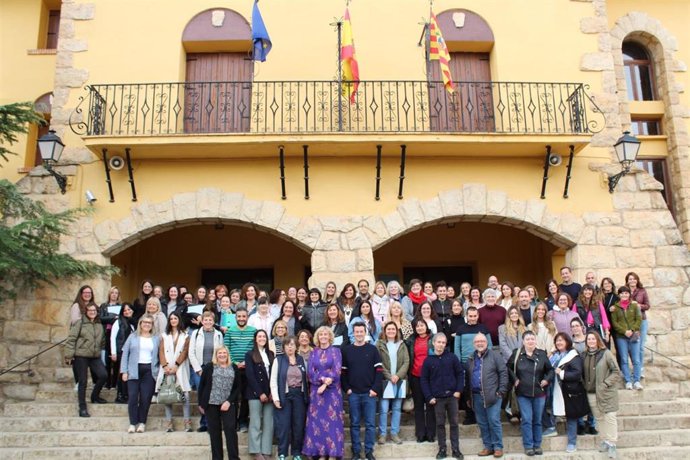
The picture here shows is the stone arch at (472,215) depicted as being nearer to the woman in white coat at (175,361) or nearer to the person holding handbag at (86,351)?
the woman in white coat at (175,361)

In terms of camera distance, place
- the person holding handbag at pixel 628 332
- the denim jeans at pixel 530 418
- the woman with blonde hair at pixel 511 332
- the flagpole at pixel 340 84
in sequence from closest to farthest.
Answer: the denim jeans at pixel 530 418 < the woman with blonde hair at pixel 511 332 < the person holding handbag at pixel 628 332 < the flagpole at pixel 340 84

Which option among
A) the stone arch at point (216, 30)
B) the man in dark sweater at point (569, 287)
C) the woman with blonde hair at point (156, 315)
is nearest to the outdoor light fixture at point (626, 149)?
the man in dark sweater at point (569, 287)

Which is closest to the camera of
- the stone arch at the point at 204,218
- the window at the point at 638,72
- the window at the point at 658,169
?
the stone arch at the point at 204,218

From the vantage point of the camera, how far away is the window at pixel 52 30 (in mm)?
12203

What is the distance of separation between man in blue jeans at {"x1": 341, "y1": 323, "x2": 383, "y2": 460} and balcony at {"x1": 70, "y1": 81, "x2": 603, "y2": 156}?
3904 mm

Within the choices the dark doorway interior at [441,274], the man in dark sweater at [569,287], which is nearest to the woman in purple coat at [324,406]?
the man in dark sweater at [569,287]

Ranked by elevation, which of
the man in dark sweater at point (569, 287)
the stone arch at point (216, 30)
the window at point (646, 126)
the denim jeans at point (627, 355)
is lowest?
the denim jeans at point (627, 355)

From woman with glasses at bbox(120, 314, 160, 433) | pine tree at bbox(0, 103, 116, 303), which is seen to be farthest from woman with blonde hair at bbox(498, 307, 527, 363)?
pine tree at bbox(0, 103, 116, 303)

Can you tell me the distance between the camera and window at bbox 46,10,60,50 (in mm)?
12203

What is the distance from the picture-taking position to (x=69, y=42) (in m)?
10.1

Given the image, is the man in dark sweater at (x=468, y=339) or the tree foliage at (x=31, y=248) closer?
the man in dark sweater at (x=468, y=339)

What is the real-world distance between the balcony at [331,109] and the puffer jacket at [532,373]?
3.73 m

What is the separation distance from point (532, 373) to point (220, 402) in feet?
11.0

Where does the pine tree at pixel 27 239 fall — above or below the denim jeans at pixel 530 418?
above
